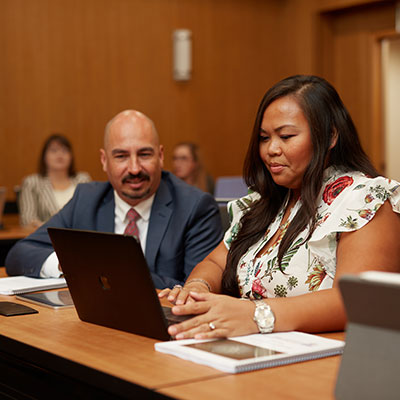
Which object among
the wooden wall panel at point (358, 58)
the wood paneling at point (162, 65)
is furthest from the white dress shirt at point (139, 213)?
the wooden wall panel at point (358, 58)

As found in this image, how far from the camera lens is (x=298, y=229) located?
209cm

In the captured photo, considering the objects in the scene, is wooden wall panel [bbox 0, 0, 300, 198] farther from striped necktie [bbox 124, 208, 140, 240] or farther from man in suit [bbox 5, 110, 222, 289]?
striped necktie [bbox 124, 208, 140, 240]

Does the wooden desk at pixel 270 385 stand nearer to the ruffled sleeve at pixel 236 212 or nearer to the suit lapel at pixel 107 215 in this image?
the ruffled sleeve at pixel 236 212

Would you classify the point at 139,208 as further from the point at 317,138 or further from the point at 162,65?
the point at 162,65

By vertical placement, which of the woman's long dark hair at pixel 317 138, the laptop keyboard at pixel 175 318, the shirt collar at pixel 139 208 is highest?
the woman's long dark hair at pixel 317 138

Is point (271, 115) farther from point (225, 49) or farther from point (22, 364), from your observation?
point (225, 49)

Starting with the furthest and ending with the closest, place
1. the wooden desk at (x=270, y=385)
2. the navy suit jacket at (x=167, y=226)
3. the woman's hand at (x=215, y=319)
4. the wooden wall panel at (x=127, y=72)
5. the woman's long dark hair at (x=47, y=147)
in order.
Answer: the wooden wall panel at (x=127, y=72) → the woman's long dark hair at (x=47, y=147) → the navy suit jacket at (x=167, y=226) → the woman's hand at (x=215, y=319) → the wooden desk at (x=270, y=385)

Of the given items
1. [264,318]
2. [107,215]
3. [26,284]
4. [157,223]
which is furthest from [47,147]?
[264,318]

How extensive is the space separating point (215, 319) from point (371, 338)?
0.57m

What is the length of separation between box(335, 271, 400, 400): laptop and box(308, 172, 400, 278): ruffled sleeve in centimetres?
75

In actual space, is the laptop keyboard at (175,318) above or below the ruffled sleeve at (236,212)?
below

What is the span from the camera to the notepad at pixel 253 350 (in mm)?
1439

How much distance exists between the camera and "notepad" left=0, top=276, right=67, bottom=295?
246cm

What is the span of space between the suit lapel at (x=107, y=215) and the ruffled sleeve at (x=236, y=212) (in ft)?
2.66
